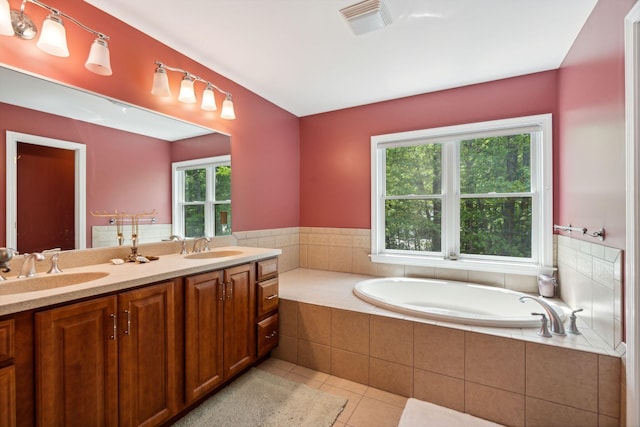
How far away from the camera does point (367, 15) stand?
5.78 ft

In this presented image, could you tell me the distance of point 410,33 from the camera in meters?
2.00

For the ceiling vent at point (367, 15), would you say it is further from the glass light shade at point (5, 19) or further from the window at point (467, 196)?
the glass light shade at point (5, 19)

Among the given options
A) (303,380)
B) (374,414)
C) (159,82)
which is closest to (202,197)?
(159,82)

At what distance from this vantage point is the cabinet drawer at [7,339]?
3.29 ft

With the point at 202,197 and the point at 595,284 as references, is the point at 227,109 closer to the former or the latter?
the point at 202,197

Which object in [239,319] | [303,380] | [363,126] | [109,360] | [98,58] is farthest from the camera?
[363,126]

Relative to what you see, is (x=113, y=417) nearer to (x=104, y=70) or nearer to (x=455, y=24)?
(x=104, y=70)

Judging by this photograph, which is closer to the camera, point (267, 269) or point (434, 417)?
point (434, 417)

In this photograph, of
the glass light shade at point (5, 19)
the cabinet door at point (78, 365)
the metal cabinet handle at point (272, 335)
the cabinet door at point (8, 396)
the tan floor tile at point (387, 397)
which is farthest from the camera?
the metal cabinet handle at point (272, 335)

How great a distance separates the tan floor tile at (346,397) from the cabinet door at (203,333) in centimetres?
75

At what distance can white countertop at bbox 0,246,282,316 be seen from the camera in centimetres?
107

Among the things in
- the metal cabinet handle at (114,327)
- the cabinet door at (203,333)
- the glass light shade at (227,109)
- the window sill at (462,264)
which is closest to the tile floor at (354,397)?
the cabinet door at (203,333)

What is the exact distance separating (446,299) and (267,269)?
5.82ft

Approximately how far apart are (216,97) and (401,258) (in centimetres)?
245
